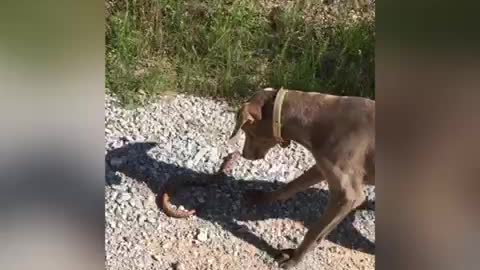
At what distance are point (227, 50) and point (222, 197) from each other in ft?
1.22

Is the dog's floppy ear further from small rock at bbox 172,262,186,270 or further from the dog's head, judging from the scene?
small rock at bbox 172,262,186,270

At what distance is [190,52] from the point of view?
70.5 inches

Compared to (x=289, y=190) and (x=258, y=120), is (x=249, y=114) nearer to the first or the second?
(x=258, y=120)

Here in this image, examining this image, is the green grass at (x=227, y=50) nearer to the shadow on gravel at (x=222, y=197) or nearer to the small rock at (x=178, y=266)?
the shadow on gravel at (x=222, y=197)

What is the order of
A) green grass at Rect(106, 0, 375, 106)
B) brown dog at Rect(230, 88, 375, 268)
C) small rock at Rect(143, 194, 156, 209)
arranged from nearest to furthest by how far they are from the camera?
brown dog at Rect(230, 88, 375, 268)
small rock at Rect(143, 194, 156, 209)
green grass at Rect(106, 0, 375, 106)

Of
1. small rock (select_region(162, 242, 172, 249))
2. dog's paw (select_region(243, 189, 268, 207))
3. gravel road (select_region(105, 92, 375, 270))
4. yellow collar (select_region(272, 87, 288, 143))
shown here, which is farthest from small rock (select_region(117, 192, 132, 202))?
yellow collar (select_region(272, 87, 288, 143))

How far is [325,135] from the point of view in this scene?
4.54 ft

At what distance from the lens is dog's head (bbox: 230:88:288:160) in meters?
1.41

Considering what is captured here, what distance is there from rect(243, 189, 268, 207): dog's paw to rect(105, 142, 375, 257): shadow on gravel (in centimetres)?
1

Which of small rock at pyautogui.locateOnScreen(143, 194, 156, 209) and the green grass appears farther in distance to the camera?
the green grass
